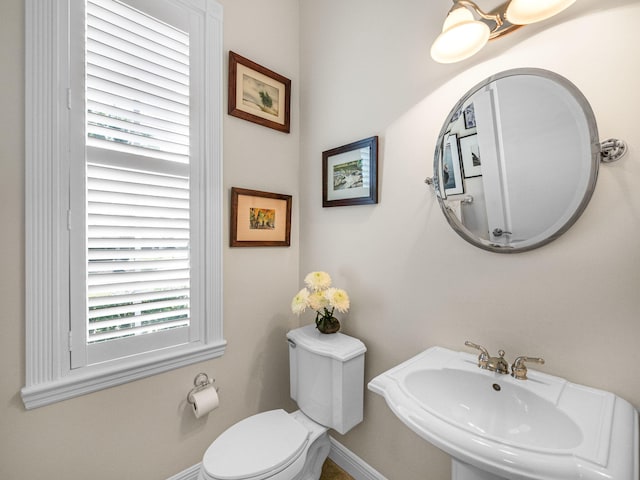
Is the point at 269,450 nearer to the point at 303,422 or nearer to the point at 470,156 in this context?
the point at 303,422

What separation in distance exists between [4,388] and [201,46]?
166cm

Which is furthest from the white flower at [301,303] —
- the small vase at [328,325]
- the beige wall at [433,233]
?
the beige wall at [433,233]

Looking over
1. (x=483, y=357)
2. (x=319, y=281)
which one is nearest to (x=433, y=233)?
(x=483, y=357)

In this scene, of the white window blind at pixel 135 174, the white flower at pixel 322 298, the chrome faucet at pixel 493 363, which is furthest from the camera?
the white flower at pixel 322 298

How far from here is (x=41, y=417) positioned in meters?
1.08

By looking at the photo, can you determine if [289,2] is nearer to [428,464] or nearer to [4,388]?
[4,388]

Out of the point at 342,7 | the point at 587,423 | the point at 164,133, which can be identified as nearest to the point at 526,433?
the point at 587,423

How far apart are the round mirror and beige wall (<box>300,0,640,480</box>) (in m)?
0.04

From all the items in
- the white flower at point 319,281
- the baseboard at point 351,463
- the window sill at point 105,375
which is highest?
the white flower at point 319,281

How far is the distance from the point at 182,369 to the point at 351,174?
51.8 inches

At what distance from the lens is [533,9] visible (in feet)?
2.80

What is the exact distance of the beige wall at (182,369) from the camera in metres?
1.03

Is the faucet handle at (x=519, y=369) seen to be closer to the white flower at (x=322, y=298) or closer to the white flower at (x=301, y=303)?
the white flower at (x=322, y=298)

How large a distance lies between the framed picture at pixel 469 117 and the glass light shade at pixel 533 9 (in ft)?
0.88
